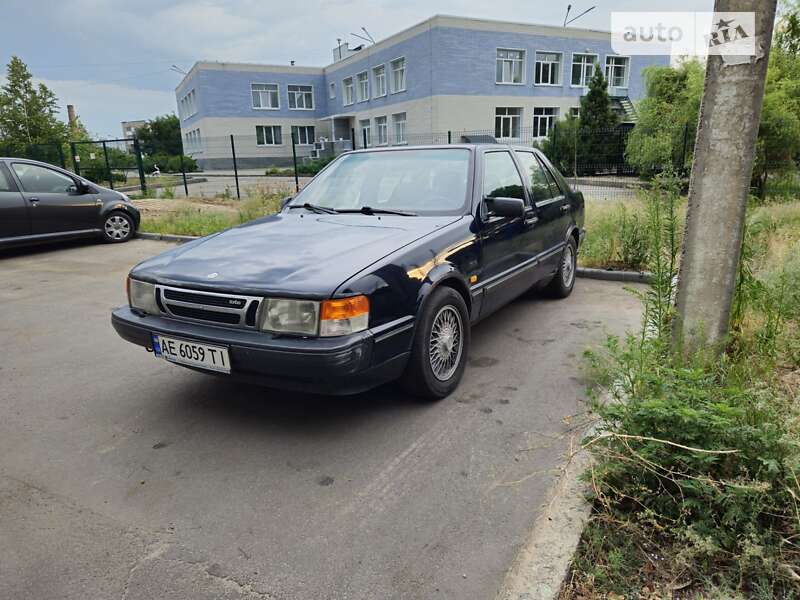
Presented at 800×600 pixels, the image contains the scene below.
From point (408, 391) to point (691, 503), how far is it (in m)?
1.84

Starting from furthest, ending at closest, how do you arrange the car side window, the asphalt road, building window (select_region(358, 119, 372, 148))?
building window (select_region(358, 119, 372, 148)) → the car side window → the asphalt road

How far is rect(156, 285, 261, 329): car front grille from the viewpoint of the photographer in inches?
120

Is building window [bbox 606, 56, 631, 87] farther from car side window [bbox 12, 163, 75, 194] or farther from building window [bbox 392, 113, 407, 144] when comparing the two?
car side window [bbox 12, 163, 75, 194]

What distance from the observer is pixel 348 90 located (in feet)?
147

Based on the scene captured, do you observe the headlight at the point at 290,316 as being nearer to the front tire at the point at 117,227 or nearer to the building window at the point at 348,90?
the front tire at the point at 117,227

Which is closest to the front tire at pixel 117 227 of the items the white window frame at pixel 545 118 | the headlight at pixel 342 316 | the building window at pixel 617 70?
the headlight at pixel 342 316

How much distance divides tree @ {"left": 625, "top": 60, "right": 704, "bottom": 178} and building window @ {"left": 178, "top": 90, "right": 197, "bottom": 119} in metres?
40.3

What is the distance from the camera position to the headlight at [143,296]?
11.4ft

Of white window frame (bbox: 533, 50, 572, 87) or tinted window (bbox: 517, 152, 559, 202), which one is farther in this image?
white window frame (bbox: 533, 50, 572, 87)

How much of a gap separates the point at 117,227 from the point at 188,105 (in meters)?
46.8

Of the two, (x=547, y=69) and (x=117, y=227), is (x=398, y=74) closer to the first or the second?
(x=547, y=69)

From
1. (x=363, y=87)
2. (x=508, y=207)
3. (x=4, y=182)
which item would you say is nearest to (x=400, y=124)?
(x=363, y=87)

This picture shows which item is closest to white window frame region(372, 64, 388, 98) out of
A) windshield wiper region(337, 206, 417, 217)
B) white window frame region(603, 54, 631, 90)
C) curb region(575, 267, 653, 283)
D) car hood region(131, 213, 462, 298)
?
white window frame region(603, 54, 631, 90)

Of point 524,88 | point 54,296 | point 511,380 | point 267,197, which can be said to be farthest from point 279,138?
point 511,380
